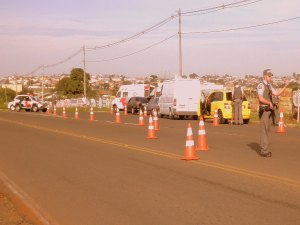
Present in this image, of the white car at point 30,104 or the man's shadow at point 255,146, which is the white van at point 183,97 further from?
the white car at point 30,104

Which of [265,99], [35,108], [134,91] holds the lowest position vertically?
[35,108]

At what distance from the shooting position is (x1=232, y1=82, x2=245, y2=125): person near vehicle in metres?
24.4

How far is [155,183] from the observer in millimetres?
9117

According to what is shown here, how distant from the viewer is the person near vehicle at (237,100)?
79.9 feet

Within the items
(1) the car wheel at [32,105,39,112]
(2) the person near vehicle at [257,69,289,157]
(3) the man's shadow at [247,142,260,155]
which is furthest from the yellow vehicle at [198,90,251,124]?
(1) the car wheel at [32,105,39,112]

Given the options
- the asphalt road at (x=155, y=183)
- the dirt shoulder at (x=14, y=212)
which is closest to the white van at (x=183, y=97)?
the asphalt road at (x=155, y=183)

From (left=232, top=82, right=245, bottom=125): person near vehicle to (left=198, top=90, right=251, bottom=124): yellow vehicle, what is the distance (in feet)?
1.94

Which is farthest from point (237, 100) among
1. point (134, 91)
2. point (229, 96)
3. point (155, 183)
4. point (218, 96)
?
point (134, 91)

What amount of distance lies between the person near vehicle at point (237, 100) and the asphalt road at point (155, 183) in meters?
8.50

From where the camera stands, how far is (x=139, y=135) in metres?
19.7

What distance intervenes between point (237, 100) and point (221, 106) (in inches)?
59.0

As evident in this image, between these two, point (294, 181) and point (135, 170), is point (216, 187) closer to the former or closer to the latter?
point (294, 181)

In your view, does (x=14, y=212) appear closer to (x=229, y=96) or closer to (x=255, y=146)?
(x=255, y=146)

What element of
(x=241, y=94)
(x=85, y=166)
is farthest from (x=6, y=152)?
(x=241, y=94)
